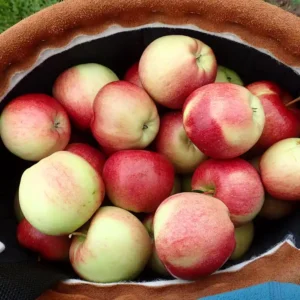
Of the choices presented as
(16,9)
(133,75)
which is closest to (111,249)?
(133,75)

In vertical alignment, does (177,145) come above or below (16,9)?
below

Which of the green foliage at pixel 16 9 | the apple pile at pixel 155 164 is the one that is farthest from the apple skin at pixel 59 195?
the green foliage at pixel 16 9

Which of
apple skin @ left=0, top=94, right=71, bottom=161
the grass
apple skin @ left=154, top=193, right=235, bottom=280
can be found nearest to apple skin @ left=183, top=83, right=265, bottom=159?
apple skin @ left=154, top=193, right=235, bottom=280

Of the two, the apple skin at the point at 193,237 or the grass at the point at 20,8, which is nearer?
the apple skin at the point at 193,237

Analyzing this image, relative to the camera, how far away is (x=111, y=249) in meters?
0.81

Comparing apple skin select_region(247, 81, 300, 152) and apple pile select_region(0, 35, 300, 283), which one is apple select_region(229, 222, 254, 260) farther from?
apple skin select_region(247, 81, 300, 152)

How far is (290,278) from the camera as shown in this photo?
775 millimetres

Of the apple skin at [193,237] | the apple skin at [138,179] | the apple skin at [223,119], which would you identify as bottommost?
the apple skin at [193,237]

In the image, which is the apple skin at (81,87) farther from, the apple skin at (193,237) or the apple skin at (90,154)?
the apple skin at (193,237)

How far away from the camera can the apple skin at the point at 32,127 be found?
89 cm

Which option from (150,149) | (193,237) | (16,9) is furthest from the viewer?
(16,9)

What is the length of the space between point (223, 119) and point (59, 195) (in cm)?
28

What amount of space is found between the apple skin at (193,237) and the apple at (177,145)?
153mm

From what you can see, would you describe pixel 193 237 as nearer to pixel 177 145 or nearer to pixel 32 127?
pixel 177 145
